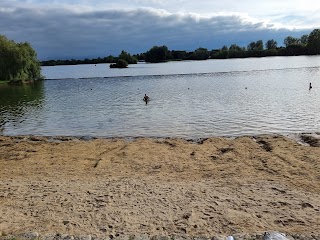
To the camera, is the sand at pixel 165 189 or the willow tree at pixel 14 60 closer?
the sand at pixel 165 189

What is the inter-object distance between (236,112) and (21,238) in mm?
27029

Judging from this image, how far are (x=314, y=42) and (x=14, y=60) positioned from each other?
467 feet

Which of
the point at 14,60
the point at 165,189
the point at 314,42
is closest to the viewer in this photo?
the point at 165,189

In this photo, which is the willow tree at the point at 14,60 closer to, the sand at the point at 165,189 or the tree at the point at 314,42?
the sand at the point at 165,189

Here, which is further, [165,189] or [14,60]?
[14,60]

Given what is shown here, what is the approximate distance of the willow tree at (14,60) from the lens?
9594 centimetres

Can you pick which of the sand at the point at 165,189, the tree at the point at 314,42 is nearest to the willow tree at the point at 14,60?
the sand at the point at 165,189

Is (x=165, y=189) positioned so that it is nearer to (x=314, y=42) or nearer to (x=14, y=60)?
(x=14, y=60)

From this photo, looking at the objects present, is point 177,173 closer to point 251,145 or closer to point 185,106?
point 251,145

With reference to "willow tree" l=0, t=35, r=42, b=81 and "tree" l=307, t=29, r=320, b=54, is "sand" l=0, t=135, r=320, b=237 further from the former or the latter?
"tree" l=307, t=29, r=320, b=54

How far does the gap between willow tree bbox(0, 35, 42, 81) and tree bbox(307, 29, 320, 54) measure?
134m

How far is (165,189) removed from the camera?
11.6 m

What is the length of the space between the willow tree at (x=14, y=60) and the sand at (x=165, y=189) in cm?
8491

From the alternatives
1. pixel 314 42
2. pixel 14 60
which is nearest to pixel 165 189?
pixel 14 60
